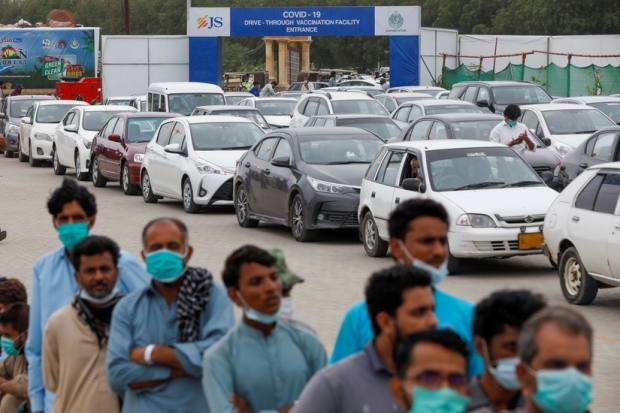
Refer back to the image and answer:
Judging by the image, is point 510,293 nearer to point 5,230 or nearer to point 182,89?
point 5,230

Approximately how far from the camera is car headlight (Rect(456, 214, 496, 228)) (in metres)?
13.5

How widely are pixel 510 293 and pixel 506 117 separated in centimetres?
1413

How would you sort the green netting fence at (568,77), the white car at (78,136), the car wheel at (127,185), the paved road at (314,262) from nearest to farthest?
the paved road at (314,262) < the car wheel at (127,185) < the white car at (78,136) < the green netting fence at (568,77)

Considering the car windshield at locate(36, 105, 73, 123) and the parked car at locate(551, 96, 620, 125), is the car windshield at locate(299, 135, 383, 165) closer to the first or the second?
the parked car at locate(551, 96, 620, 125)

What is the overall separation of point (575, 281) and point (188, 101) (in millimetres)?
19256

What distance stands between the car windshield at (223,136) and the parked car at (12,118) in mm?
15372

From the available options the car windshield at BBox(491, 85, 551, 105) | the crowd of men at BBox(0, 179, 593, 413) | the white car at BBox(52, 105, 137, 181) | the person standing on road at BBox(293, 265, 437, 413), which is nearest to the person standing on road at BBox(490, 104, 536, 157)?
the car windshield at BBox(491, 85, 551, 105)

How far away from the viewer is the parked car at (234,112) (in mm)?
26766

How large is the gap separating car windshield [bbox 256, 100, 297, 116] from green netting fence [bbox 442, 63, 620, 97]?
31.3ft

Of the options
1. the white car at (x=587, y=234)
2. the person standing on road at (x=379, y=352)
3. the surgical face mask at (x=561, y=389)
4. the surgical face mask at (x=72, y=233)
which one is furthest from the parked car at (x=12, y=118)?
the surgical face mask at (x=561, y=389)

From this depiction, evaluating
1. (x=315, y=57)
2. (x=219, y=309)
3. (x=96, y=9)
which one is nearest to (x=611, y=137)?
(x=219, y=309)

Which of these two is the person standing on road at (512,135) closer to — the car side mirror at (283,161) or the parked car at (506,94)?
the car side mirror at (283,161)

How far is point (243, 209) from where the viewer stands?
18891 millimetres

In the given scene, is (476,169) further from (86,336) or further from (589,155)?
(86,336)
